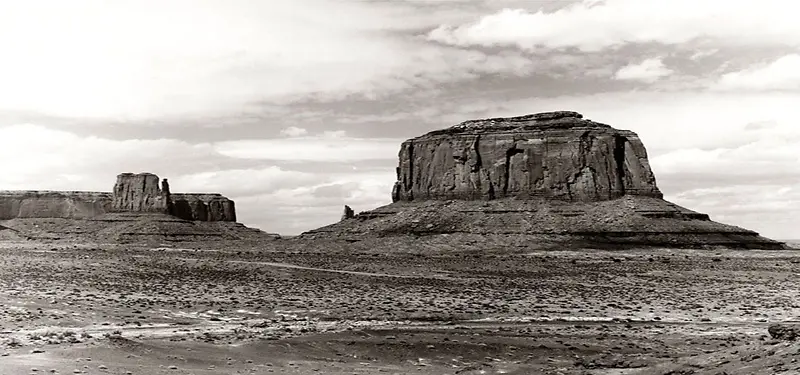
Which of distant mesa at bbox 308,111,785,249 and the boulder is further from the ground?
distant mesa at bbox 308,111,785,249

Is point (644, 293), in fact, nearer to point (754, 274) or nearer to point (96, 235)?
point (754, 274)

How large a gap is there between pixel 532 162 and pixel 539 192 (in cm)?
452

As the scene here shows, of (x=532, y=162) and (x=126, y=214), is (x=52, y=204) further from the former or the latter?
(x=532, y=162)

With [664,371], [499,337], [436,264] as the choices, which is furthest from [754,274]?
[664,371]

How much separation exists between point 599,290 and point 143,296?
2148 centimetres

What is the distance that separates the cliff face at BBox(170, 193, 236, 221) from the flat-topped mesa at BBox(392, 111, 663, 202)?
74.4 m

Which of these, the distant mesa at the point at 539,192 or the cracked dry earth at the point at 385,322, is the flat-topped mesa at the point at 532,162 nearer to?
the distant mesa at the point at 539,192

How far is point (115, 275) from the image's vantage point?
39562mm

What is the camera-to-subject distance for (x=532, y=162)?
328 ft

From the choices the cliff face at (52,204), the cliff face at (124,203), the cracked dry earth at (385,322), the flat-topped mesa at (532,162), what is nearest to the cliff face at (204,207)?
the cliff face at (124,203)

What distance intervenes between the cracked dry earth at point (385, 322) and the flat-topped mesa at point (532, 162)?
1982 inches

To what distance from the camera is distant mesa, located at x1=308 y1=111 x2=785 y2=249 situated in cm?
8106

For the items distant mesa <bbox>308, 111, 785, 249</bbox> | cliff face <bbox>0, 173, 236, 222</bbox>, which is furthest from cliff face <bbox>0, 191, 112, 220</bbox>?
distant mesa <bbox>308, 111, 785, 249</bbox>

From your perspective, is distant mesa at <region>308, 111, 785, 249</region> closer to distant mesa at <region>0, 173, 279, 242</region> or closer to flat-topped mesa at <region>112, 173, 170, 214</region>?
distant mesa at <region>0, 173, 279, 242</region>
